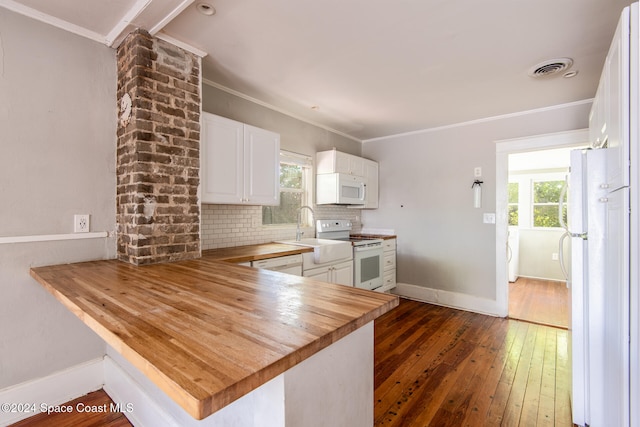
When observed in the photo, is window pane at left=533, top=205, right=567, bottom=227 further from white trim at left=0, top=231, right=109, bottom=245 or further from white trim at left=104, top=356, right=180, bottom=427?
white trim at left=0, top=231, right=109, bottom=245

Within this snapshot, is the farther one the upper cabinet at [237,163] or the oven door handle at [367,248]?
the oven door handle at [367,248]

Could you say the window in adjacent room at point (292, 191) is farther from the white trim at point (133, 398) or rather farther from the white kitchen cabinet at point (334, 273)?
the white trim at point (133, 398)

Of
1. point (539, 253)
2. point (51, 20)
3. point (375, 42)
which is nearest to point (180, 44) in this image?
point (51, 20)

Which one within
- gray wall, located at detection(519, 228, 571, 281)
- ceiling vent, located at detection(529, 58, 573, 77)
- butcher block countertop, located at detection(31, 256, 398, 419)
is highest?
ceiling vent, located at detection(529, 58, 573, 77)

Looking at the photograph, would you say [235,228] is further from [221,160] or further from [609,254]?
[609,254]

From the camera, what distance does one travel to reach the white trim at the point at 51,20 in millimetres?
1674

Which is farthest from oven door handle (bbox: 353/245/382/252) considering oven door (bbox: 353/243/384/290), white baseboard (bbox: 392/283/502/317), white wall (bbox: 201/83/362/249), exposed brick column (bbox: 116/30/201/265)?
exposed brick column (bbox: 116/30/201/265)

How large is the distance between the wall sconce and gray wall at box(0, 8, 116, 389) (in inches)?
150

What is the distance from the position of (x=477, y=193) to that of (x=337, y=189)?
69.7 inches

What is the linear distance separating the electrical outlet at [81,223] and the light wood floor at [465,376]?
1.09 m

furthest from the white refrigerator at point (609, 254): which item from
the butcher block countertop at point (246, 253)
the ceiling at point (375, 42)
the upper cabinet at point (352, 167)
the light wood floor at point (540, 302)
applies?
the upper cabinet at point (352, 167)

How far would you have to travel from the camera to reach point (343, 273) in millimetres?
3334

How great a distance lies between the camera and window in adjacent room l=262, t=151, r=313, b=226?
3475 mm

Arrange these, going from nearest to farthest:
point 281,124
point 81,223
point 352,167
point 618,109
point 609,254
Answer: point 618,109
point 609,254
point 81,223
point 281,124
point 352,167
